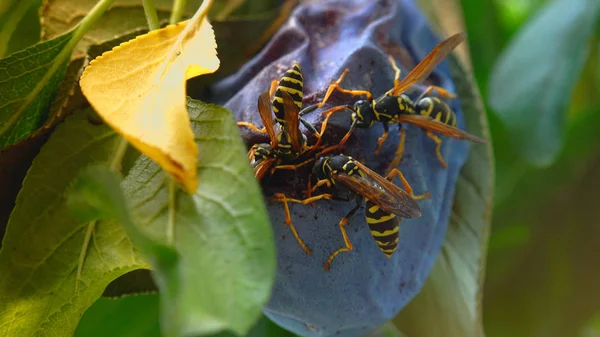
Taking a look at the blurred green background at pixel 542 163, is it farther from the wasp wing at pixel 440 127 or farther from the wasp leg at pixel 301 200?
the wasp leg at pixel 301 200

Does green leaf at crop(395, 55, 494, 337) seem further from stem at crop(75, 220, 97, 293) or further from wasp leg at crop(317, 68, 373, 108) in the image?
stem at crop(75, 220, 97, 293)

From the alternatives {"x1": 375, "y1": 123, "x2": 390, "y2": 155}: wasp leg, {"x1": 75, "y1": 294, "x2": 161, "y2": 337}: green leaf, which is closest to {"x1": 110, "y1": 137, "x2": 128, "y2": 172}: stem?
{"x1": 375, "y1": 123, "x2": 390, "y2": 155}: wasp leg

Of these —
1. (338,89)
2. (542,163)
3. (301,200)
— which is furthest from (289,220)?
(542,163)

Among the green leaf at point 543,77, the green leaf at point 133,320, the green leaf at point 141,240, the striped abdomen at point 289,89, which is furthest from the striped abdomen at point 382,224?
the green leaf at point 543,77

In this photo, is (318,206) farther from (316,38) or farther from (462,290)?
(462,290)

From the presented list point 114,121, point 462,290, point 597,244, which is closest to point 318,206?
point 114,121

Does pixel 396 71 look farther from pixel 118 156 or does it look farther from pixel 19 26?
pixel 19 26

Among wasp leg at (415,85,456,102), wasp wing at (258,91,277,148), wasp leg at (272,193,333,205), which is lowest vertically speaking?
wasp leg at (415,85,456,102)
